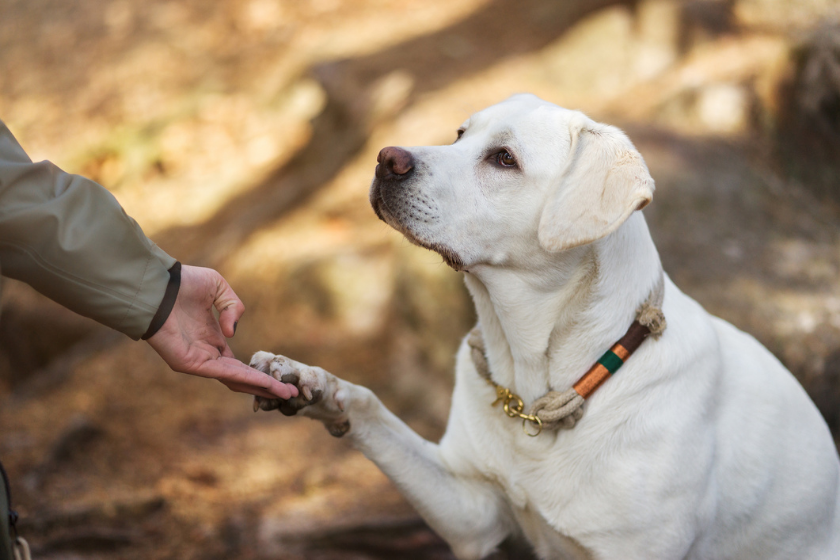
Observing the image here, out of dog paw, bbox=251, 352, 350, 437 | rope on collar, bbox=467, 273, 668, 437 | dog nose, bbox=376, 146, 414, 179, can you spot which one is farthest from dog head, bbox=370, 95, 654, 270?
dog paw, bbox=251, 352, 350, 437

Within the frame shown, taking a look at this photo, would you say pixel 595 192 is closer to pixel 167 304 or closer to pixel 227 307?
pixel 227 307

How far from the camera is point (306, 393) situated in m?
2.01

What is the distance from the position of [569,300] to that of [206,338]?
1150mm

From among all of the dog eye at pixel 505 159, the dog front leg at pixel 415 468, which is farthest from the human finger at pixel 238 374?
the dog eye at pixel 505 159

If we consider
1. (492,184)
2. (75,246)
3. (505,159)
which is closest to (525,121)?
(505,159)

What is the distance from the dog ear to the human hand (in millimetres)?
919

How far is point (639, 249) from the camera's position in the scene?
2.17 metres

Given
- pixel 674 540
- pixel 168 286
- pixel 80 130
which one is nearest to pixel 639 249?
pixel 674 540

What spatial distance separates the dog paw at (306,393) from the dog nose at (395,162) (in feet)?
2.24

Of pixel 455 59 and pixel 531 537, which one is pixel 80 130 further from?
pixel 531 537

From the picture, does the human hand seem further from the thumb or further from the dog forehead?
the dog forehead

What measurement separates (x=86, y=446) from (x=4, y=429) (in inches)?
24.9

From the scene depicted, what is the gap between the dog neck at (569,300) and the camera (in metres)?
2.11

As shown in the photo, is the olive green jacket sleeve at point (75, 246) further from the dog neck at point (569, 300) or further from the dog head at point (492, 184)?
the dog neck at point (569, 300)
